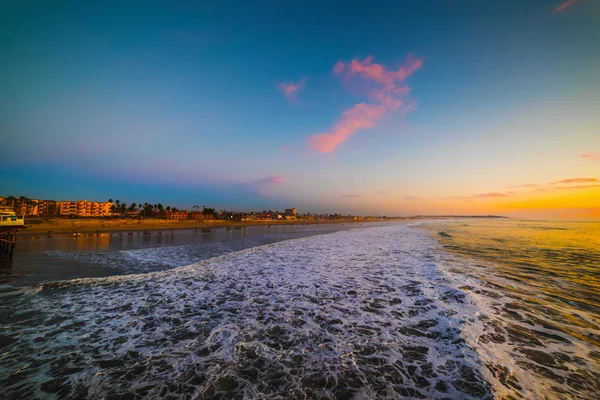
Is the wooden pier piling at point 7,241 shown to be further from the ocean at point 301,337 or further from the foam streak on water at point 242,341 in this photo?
the foam streak on water at point 242,341

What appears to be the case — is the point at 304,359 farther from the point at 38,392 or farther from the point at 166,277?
the point at 166,277

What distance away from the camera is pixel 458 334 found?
678 cm

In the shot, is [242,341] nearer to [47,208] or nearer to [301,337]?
[301,337]

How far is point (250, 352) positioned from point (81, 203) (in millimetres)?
245625

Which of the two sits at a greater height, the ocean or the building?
the building

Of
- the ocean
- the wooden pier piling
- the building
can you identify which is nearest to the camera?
the ocean

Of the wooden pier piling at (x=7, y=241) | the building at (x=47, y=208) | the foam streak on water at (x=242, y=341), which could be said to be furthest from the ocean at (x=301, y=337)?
the building at (x=47, y=208)

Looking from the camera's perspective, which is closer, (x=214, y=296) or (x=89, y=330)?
(x=89, y=330)

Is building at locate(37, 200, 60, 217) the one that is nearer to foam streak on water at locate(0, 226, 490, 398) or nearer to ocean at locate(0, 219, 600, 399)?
ocean at locate(0, 219, 600, 399)

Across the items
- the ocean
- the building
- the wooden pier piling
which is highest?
the building

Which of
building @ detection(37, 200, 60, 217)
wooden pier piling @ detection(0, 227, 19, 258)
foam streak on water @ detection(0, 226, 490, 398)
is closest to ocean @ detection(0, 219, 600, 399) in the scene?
foam streak on water @ detection(0, 226, 490, 398)

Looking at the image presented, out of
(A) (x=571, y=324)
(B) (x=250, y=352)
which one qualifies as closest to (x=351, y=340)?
(B) (x=250, y=352)

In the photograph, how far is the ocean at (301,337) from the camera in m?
4.62

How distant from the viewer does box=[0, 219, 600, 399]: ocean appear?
4621 mm
